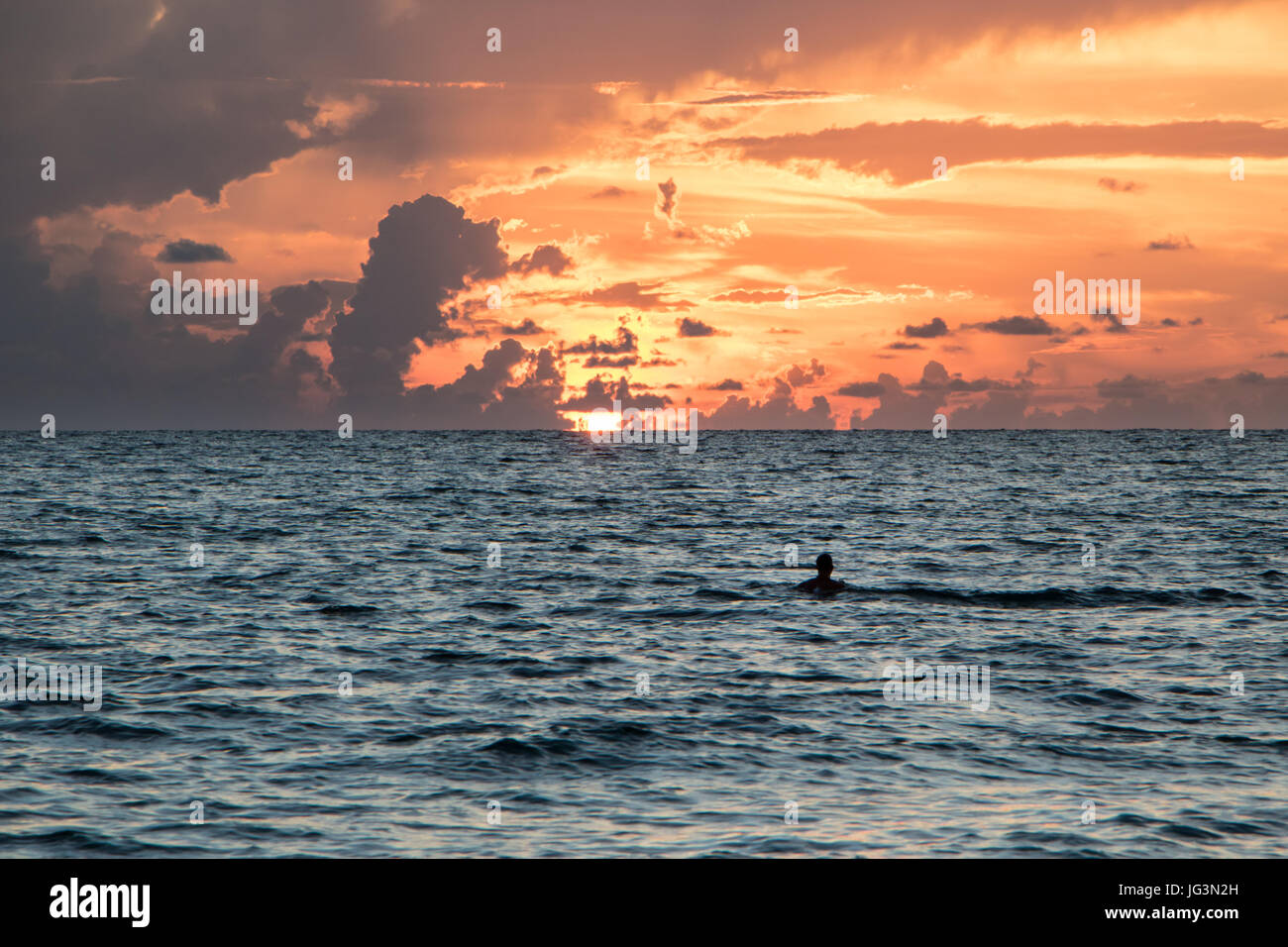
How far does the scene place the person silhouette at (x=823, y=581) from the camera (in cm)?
3275

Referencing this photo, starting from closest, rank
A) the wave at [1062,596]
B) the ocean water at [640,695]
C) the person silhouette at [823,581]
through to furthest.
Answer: the ocean water at [640,695] → the wave at [1062,596] → the person silhouette at [823,581]

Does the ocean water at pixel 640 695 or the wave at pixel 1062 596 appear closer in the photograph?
the ocean water at pixel 640 695

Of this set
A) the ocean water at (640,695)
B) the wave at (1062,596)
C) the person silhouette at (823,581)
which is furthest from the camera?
the person silhouette at (823,581)

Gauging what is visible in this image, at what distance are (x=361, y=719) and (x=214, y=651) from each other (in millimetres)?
7177

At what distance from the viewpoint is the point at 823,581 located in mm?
32844

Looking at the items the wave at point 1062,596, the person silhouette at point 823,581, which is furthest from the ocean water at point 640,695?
the person silhouette at point 823,581

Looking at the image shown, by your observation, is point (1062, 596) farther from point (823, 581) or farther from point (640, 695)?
→ point (640, 695)

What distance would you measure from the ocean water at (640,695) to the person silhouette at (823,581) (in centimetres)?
76

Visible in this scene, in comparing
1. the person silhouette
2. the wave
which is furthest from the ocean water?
the person silhouette

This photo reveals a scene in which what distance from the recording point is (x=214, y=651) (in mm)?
24234

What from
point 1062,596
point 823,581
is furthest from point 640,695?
point 1062,596

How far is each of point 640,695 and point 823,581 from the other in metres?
13.5

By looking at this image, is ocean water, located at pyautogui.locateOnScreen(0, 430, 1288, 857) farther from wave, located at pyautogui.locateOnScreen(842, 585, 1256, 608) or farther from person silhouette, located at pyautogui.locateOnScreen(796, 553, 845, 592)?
person silhouette, located at pyautogui.locateOnScreen(796, 553, 845, 592)

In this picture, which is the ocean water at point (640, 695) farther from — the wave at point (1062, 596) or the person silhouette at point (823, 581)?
the person silhouette at point (823, 581)
